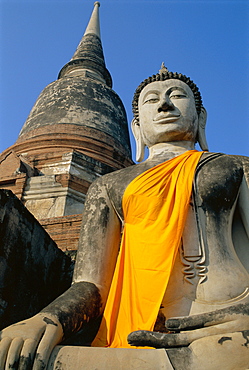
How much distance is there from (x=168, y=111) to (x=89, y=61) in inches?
603

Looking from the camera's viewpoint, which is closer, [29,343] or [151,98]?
[29,343]

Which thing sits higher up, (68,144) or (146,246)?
(68,144)

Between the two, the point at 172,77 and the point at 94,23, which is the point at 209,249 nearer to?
the point at 172,77

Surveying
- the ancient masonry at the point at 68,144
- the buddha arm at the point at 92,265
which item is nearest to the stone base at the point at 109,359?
the buddha arm at the point at 92,265

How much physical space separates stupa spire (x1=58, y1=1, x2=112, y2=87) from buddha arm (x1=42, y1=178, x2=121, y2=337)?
1450 centimetres

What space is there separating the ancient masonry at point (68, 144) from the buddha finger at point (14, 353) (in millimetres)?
7583

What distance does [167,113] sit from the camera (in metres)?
4.44

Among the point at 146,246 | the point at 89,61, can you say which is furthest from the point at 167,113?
the point at 89,61

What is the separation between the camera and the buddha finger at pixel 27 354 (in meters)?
2.71

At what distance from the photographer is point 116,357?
274 centimetres

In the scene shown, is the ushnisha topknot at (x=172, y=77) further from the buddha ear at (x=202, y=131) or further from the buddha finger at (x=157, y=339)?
the buddha finger at (x=157, y=339)

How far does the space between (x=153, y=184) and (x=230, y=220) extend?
0.71 m

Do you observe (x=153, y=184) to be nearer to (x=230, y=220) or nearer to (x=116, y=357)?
(x=230, y=220)

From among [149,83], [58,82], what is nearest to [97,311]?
[149,83]
